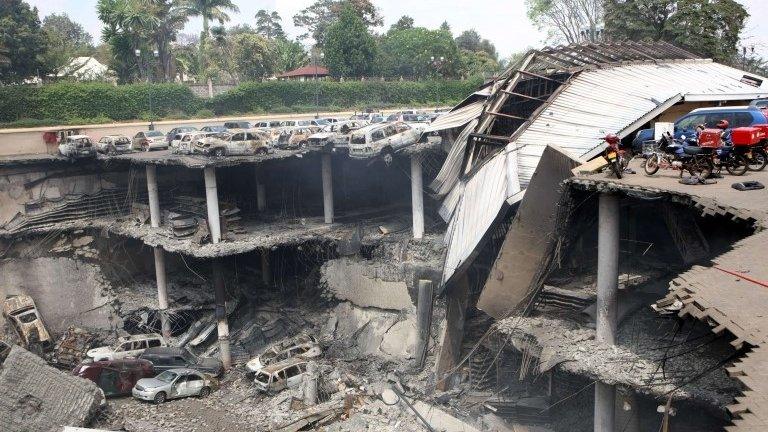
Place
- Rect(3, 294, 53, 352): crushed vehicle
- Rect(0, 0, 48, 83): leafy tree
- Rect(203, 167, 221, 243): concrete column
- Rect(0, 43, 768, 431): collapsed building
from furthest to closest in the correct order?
Rect(0, 0, 48, 83): leafy tree < Rect(3, 294, 53, 352): crushed vehicle < Rect(203, 167, 221, 243): concrete column < Rect(0, 43, 768, 431): collapsed building

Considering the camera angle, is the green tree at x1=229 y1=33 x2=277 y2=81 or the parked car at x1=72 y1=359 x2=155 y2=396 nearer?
the parked car at x1=72 y1=359 x2=155 y2=396

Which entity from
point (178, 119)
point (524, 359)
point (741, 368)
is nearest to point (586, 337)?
point (524, 359)

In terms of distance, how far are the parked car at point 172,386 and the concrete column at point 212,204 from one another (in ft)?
17.4

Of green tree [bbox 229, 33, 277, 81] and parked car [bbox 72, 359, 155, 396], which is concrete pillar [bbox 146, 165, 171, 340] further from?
green tree [bbox 229, 33, 277, 81]

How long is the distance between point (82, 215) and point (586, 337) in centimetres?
2391

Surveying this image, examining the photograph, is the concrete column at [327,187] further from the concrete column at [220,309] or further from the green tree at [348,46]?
the green tree at [348,46]

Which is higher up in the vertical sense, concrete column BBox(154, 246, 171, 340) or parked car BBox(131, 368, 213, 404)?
concrete column BBox(154, 246, 171, 340)

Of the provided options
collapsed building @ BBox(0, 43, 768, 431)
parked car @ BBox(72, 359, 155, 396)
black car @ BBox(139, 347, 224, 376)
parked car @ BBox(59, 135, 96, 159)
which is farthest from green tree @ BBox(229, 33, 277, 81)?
parked car @ BBox(72, 359, 155, 396)

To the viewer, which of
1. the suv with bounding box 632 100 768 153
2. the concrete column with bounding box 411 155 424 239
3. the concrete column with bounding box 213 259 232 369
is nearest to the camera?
the suv with bounding box 632 100 768 153

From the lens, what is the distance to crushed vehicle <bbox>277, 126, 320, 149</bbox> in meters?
31.0

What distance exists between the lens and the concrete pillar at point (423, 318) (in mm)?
22906

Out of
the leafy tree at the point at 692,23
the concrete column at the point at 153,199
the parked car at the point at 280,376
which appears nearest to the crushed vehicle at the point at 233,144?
the concrete column at the point at 153,199

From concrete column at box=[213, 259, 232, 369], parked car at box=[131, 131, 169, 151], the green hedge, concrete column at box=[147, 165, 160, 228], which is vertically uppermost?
the green hedge

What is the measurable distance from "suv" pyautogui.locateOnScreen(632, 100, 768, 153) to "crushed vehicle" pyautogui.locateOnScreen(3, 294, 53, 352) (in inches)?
944
